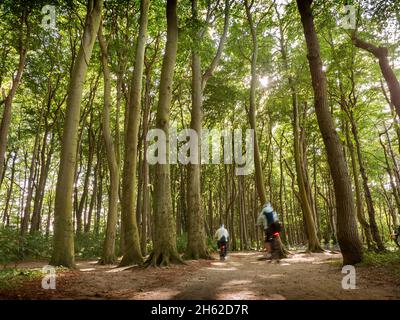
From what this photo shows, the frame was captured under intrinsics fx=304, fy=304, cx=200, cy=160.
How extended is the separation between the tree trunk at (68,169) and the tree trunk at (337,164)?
22.6ft

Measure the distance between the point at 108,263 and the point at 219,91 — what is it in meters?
13.8

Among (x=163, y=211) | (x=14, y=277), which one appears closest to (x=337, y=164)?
(x=163, y=211)

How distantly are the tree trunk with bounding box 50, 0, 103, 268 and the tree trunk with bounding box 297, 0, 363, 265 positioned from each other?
22.6 feet

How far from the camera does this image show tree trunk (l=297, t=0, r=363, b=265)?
26.1 ft

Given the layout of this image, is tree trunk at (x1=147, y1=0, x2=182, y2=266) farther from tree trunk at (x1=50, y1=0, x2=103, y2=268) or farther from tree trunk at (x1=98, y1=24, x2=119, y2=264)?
tree trunk at (x1=98, y1=24, x2=119, y2=264)

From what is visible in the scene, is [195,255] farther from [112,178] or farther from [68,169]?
[68,169]

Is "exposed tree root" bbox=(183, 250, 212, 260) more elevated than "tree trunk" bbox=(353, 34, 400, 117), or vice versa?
"tree trunk" bbox=(353, 34, 400, 117)

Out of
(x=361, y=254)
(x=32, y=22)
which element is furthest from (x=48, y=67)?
(x=361, y=254)

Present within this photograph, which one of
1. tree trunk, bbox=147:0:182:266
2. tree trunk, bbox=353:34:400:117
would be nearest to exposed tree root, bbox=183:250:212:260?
tree trunk, bbox=147:0:182:266

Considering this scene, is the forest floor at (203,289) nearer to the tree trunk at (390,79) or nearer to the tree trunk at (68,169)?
the tree trunk at (68,169)

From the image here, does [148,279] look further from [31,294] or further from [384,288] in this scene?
[384,288]

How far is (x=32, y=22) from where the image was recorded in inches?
600

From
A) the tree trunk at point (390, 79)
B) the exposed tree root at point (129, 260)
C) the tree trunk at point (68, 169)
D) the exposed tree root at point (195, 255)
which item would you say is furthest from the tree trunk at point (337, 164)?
the tree trunk at point (68, 169)

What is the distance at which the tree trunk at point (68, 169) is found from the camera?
8.74m
